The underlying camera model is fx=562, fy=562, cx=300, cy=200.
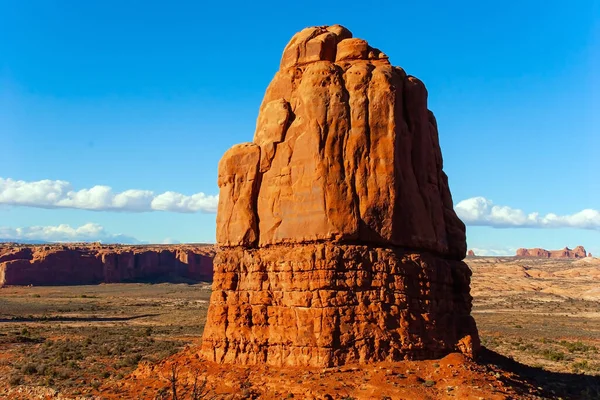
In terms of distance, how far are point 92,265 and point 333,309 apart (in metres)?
111

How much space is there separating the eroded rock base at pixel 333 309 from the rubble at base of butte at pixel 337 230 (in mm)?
41

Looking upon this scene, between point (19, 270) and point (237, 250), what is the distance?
10193cm

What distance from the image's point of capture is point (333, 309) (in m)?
17.7

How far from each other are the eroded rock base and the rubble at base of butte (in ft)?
0.13

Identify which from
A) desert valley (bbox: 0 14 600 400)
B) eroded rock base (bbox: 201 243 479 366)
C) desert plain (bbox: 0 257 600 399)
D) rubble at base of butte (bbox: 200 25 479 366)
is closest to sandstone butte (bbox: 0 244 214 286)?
→ desert plain (bbox: 0 257 600 399)

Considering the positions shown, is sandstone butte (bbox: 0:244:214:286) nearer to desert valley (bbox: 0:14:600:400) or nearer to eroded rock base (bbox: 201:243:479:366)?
desert valley (bbox: 0:14:600:400)

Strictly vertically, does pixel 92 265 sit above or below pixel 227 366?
above

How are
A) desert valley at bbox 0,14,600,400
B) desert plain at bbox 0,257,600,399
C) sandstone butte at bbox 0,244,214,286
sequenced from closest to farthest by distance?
desert plain at bbox 0,257,600,399 → desert valley at bbox 0,14,600,400 → sandstone butte at bbox 0,244,214,286

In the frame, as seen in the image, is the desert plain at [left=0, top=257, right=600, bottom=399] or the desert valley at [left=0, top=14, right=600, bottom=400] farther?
the desert valley at [left=0, top=14, right=600, bottom=400]

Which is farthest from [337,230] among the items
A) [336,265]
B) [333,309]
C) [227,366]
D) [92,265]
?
[92,265]

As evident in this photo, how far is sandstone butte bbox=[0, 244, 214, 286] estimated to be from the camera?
10931 cm

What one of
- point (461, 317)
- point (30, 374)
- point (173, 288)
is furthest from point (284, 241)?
point (173, 288)

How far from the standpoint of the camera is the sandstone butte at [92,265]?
109 meters

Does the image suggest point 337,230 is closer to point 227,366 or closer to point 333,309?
point 333,309
